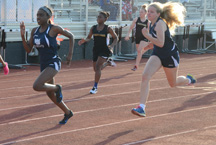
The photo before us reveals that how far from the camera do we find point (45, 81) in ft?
25.4

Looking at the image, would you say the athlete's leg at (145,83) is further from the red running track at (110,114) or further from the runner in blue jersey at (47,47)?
the runner in blue jersey at (47,47)

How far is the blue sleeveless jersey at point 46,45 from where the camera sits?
25.7ft

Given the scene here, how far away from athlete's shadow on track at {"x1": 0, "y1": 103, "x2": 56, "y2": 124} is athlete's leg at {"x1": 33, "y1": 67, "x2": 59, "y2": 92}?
0.97 m

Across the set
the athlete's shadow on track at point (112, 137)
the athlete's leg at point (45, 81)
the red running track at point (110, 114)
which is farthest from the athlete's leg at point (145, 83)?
the athlete's leg at point (45, 81)

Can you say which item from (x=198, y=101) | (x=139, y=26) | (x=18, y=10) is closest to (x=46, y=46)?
(x=198, y=101)

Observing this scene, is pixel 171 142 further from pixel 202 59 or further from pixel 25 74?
pixel 202 59

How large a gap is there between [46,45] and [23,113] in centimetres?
169

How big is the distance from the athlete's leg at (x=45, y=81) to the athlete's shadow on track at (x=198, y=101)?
2.59 metres

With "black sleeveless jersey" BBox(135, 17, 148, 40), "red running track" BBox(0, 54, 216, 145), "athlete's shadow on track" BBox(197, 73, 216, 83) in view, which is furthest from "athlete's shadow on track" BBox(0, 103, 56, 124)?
"black sleeveless jersey" BBox(135, 17, 148, 40)

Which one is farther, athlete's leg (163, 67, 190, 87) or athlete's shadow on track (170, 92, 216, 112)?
athlete's shadow on track (170, 92, 216, 112)

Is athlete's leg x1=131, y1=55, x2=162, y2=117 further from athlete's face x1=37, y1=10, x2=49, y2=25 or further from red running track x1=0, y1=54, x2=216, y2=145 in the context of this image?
athlete's face x1=37, y1=10, x2=49, y2=25

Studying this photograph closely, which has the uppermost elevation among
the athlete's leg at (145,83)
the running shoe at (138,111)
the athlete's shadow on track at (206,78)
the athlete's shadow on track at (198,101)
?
the athlete's leg at (145,83)

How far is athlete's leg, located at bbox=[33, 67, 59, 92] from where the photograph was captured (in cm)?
769

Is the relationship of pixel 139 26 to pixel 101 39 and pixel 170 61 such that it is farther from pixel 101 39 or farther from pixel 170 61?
pixel 170 61
